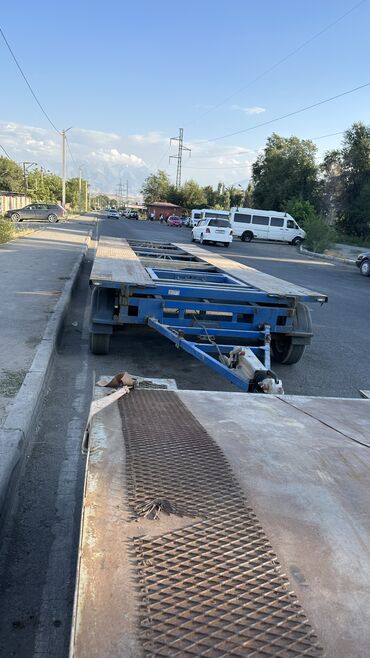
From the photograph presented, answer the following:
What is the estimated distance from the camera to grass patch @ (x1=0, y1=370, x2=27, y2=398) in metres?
4.39

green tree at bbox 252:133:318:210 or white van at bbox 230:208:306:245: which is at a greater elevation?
green tree at bbox 252:133:318:210

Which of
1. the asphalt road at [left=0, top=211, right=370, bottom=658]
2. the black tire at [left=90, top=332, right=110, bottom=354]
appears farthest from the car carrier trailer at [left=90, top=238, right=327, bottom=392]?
the asphalt road at [left=0, top=211, right=370, bottom=658]

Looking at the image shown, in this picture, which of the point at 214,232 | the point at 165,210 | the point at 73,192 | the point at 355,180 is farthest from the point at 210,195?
the point at 214,232

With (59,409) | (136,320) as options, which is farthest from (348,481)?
(136,320)

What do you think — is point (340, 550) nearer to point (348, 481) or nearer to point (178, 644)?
point (348, 481)

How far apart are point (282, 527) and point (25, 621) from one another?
4.46ft

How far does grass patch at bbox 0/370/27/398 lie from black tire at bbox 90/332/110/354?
4.32 feet

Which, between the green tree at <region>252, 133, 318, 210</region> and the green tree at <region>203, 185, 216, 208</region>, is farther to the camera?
the green tree at <region>203, 185, 216, 208</region>

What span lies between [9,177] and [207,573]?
8505 cm

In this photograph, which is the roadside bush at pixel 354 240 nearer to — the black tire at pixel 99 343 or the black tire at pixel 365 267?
the black tire at pixel 365 267

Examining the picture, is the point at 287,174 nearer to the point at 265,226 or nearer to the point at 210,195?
the point at 265,226

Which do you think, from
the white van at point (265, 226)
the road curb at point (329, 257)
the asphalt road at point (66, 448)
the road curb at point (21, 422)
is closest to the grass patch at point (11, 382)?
the road curb at point (21, 422)

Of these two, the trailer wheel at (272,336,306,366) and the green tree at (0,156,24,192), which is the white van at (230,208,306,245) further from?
the green tree at (0,156,24,192)

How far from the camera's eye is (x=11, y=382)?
4641 millimetres
